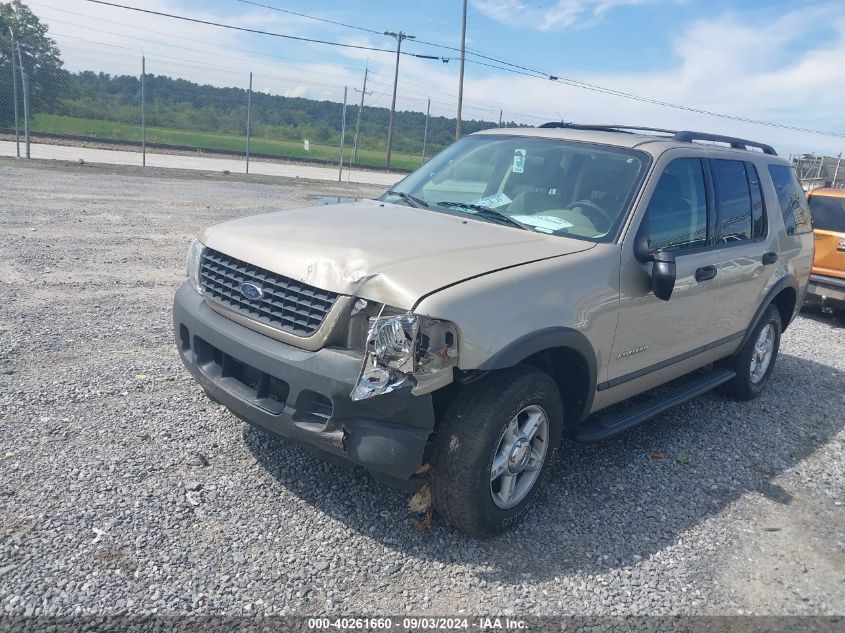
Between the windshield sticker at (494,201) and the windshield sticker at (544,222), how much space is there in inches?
7.5

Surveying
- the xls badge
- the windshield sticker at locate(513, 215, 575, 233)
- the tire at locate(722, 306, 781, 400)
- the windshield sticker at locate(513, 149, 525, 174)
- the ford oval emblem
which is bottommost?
the tire at locate(722, 306, 781, 400)

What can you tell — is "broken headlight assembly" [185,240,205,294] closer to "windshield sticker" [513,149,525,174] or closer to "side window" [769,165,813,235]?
"windshield sticker" [513,149,525,174]

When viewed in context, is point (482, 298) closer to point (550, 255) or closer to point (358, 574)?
point (550, 255)

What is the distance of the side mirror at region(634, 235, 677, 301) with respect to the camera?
3.84m

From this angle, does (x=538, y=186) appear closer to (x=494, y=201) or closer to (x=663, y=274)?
(x=494, y=201)

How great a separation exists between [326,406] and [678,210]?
267 cm

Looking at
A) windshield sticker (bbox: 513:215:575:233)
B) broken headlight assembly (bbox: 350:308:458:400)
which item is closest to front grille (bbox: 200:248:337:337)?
broken headlight assembly (bbox: 350:308:458:400)

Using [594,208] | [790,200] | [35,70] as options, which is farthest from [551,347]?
[35,70]

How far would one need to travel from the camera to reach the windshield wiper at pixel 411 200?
4613 mm

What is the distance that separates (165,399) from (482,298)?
2.58 metres

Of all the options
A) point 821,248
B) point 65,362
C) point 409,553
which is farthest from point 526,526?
point 821,248

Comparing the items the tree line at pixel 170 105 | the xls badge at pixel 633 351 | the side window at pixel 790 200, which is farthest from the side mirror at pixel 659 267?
the tree line at pixel 170 105

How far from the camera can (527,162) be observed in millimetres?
4633

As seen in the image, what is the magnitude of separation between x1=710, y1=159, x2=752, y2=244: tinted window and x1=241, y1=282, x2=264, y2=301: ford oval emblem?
10.4 ft
